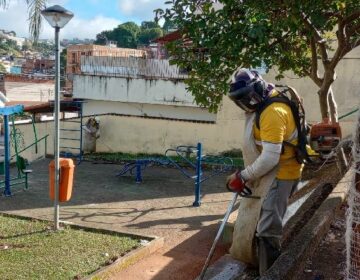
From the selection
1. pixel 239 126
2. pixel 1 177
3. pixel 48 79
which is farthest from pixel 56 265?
pixel 48 79

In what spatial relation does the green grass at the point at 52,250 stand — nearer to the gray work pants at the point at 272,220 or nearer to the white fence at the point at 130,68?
the gray work pants at the point at 272,220

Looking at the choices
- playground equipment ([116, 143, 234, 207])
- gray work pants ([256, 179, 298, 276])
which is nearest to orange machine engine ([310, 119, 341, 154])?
gray work pants ([256, 179, 298, 276])

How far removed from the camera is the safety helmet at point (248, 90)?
11.5ft

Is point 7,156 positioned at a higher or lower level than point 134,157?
higher

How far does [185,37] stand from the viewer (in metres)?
6.22

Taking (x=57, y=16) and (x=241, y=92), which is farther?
(x=57, y=16)

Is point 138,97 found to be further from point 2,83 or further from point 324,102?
point 2,83

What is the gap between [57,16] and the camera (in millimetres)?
6512

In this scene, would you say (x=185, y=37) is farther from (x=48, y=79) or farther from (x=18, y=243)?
(x=48, y=79)

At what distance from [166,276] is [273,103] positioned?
2983 mm

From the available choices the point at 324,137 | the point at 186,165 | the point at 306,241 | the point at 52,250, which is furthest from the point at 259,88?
the point at 186,165

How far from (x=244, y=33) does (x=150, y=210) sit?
4.24 m

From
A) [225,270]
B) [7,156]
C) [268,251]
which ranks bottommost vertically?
[225,270]

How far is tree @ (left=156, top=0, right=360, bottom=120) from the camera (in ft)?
18.2
